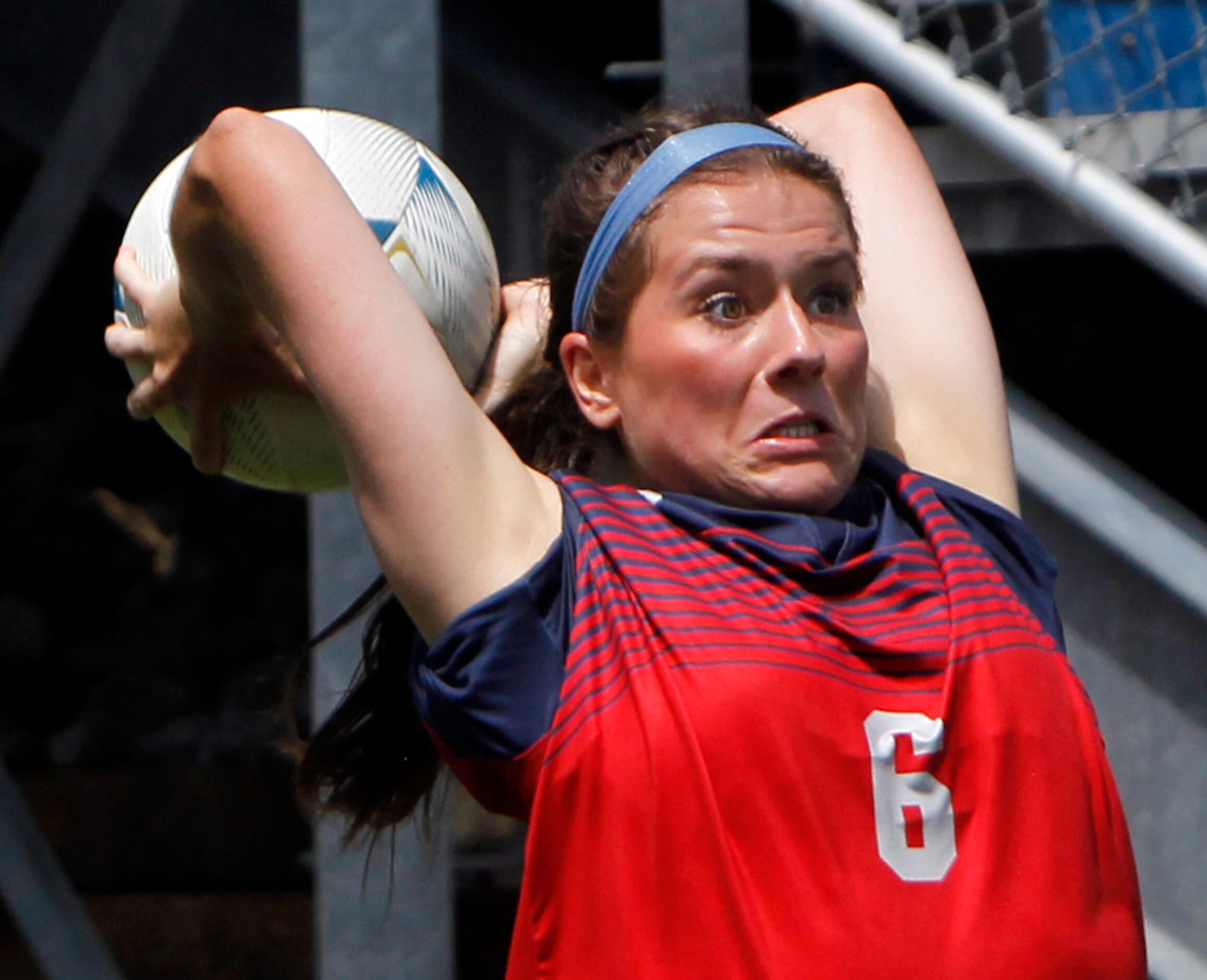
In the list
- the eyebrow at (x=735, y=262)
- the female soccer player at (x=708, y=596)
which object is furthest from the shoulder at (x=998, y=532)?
the eyebrow at (x=735, y=262)

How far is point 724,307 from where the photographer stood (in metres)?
1.71

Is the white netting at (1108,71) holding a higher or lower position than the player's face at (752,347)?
higher

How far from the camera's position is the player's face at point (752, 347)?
168 cm

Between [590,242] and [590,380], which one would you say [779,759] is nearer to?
[590,380]

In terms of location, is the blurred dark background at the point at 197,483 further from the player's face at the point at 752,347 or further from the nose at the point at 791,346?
the nose at the point at 791,346

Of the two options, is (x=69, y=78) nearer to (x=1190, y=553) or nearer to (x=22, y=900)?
(x=22, y=900)

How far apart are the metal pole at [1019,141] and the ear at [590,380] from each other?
41.3 inches

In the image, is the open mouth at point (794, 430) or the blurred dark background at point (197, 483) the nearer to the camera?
the open mouth at point (794, 430)

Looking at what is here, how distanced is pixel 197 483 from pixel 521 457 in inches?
180

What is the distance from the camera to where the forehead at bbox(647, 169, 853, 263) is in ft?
5.58

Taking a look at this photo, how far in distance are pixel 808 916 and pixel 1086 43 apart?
1877mm

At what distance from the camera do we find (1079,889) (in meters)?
1.55

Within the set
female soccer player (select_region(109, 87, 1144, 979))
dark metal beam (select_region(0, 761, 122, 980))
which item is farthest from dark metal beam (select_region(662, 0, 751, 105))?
dark metal beam (select_region(0, 761, 122, 980))

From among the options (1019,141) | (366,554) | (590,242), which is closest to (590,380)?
(590,242)
